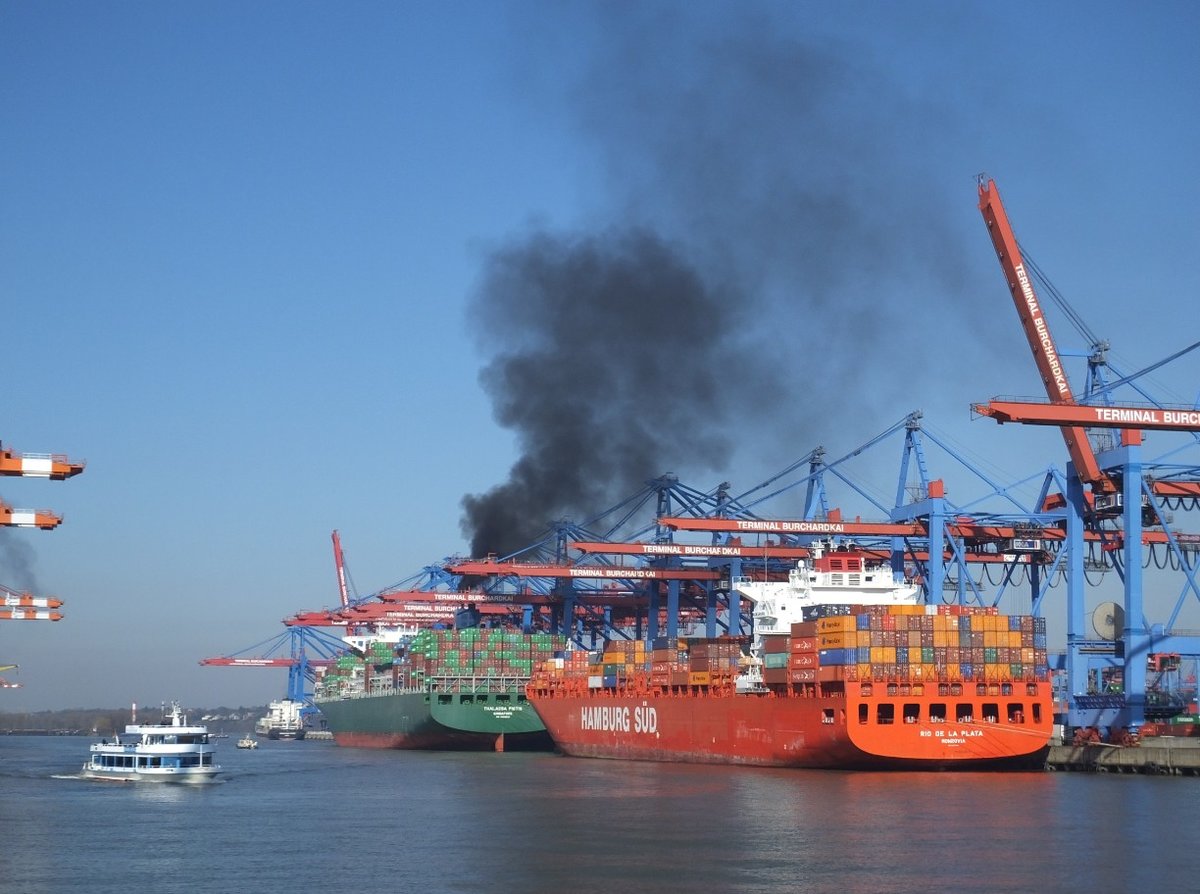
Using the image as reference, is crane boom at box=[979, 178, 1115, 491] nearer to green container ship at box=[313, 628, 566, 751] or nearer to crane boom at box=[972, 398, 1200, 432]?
crane boom at box=[972, 398, 1200, 432]

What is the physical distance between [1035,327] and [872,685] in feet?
51.7

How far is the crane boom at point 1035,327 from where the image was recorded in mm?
52250

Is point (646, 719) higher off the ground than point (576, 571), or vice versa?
point (576, 571)

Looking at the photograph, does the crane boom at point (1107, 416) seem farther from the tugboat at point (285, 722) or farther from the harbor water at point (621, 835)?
the tugboat at point (285, 722)

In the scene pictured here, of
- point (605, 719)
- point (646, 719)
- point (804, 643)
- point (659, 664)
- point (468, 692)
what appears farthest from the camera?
point (468, 692)

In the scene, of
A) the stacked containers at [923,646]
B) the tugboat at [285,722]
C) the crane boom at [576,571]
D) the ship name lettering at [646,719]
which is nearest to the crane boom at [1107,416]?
the stacked containers at [923,646]

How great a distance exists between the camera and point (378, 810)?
39.0 metres

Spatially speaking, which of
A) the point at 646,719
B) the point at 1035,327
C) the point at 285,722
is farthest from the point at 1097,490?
the point at 285,722

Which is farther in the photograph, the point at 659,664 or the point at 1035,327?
the point at 659,664

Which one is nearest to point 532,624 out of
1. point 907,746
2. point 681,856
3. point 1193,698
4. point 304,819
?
point 1193,698

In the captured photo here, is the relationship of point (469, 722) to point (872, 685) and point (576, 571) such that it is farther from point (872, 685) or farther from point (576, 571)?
point (872, 685)

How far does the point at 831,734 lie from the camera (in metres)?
46.5

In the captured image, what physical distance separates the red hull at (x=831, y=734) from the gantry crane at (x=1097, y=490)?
3.57 meters

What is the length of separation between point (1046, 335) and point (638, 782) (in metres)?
21.6
